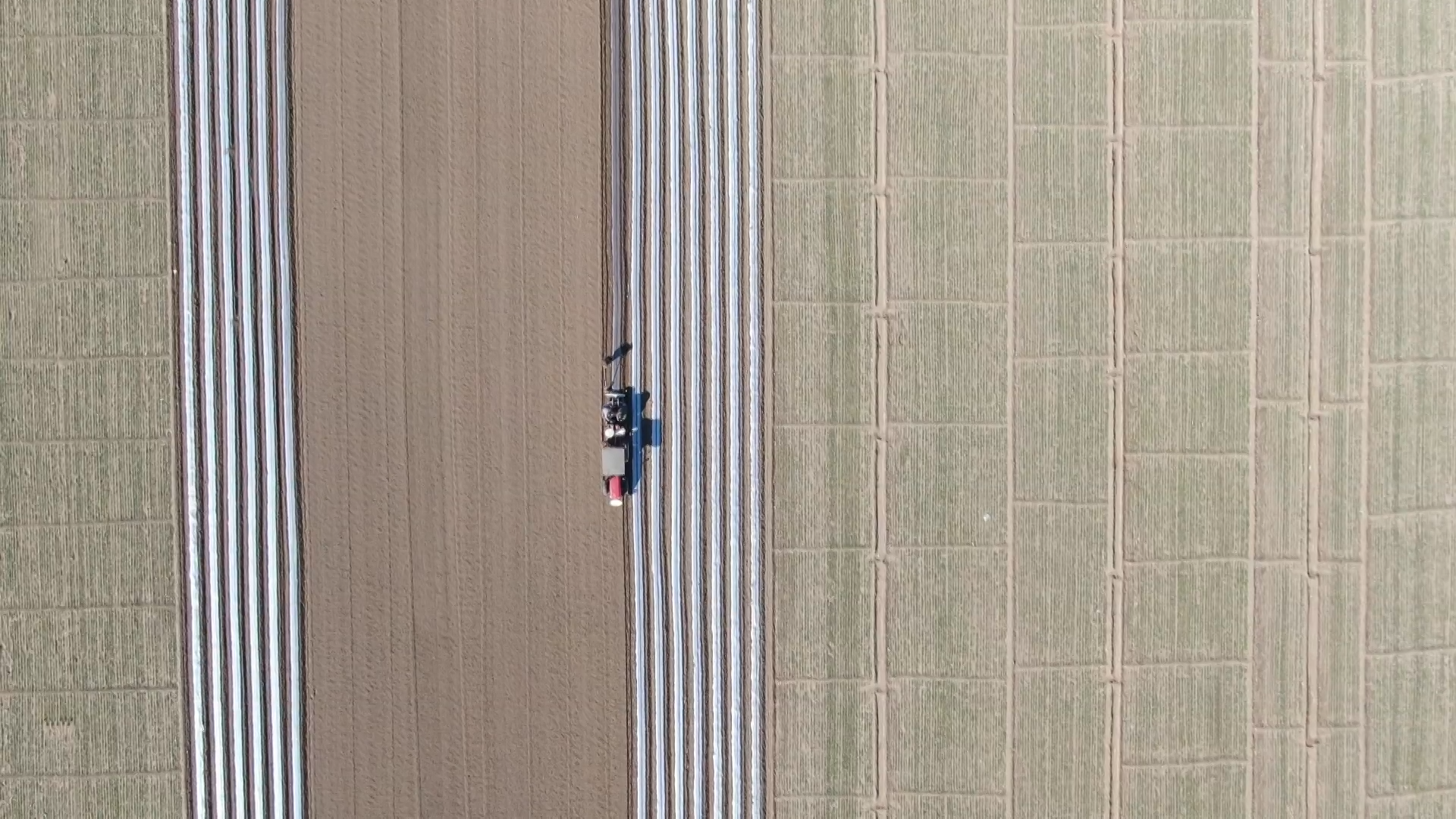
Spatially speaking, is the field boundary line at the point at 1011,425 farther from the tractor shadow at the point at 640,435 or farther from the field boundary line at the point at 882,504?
the tractor shadow at the point at 640,435

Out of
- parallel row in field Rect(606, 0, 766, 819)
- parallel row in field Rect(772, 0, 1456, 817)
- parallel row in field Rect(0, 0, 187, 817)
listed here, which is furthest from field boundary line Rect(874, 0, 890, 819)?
parallel row in field Rect(0, 0, 187, 817)

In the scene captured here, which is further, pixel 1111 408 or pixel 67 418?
pixel 1111 408

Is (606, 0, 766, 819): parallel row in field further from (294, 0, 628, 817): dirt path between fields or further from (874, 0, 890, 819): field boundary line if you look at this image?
(874, 0, 890, 819): field boundary line

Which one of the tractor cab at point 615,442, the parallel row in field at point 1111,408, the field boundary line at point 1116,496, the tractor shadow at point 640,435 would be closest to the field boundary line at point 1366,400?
the parallel row in field at point 1111,408

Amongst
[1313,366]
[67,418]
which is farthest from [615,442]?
[1313,366]

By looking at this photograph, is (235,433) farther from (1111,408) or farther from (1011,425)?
(1111,408)

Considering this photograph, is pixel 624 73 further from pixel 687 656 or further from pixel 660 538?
pixel 687 656
